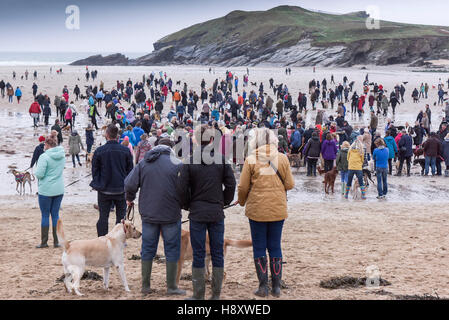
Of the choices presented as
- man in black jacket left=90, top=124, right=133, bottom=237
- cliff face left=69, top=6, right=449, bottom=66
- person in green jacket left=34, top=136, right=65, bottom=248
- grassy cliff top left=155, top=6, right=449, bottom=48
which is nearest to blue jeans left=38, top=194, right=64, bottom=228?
person in green jacket left=34, top=136, right=65, bottom=248

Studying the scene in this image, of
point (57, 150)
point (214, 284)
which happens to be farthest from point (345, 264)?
point (57, 150)

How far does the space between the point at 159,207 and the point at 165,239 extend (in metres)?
0.40

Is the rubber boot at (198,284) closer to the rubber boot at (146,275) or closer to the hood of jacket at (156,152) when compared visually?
the rubber boot at (146,275)

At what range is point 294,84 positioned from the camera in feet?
179

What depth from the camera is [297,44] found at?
137 metres

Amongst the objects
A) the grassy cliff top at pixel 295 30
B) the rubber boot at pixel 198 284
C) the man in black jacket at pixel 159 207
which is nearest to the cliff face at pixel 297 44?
the grassy cliff top at pixel 295 30

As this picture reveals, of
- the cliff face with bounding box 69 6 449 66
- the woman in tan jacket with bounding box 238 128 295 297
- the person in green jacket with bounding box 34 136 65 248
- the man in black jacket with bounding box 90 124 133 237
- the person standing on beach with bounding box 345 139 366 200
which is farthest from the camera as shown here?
the cliff face with bounding box 69 6 449 66

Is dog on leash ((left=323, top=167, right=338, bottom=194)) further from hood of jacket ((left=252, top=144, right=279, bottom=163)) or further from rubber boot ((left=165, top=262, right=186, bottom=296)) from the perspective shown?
rubber boot ((left=165, top=262, right=186, bottom=296))

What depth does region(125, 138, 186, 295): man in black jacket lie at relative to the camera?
6020mm

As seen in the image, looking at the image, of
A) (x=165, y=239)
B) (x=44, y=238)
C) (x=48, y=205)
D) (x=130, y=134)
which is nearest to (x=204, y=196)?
(x=165, y=239)

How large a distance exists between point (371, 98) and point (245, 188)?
29.1 m

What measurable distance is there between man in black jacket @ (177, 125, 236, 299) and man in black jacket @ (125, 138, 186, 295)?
325mm

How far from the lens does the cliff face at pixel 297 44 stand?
373ft
